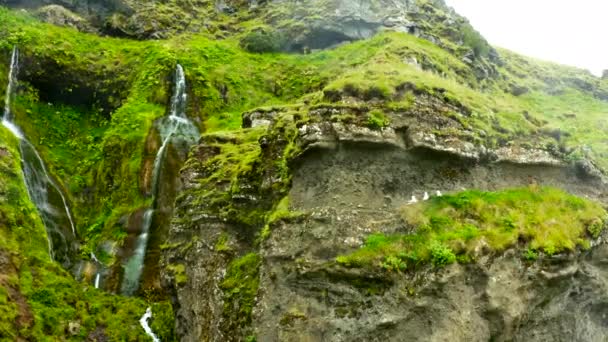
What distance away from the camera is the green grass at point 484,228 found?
13.4m

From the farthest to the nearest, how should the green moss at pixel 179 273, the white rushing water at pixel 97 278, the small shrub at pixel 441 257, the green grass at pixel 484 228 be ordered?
the white rushing water at pixel 97 278 < the green moss at pixel 179 273 < the green grass at pixel 484 228 < the small shrub at pixel 441 257

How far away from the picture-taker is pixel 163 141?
2772 cm

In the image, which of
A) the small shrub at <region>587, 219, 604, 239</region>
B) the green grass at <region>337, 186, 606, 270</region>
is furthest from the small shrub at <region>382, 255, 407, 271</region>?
the small shrub at <region>587, 219, 604, 239</region>

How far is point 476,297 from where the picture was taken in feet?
44.4

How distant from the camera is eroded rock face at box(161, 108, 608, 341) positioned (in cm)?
1316

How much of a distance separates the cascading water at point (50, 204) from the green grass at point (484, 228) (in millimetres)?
14340

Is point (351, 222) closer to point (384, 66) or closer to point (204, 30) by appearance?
point (384, 66)

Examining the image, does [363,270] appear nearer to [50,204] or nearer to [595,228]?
[595,228]

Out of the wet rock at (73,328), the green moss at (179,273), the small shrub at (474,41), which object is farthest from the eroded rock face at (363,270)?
the small shrub at (474,41)

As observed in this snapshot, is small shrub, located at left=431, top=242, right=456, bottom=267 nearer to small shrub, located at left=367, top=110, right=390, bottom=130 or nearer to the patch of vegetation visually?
small shrub, located at left=367, top=110, right=390, bottom=130

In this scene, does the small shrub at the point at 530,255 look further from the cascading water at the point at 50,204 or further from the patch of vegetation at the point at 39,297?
the cascading water at the point at 50,204

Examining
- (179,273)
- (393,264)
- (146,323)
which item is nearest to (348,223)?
(393,264)

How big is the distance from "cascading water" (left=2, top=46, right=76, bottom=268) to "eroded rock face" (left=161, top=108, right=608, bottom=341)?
666 centimetres

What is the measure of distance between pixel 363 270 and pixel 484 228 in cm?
362
